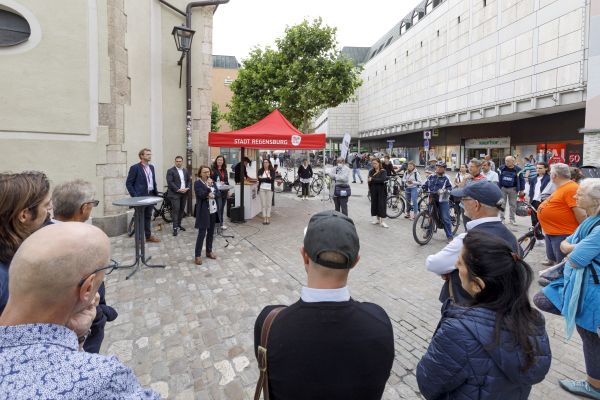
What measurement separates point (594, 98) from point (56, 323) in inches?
740

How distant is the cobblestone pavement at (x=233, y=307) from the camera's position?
315 centimetres

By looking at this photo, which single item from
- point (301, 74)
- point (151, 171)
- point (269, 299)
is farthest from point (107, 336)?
point (301, 74)

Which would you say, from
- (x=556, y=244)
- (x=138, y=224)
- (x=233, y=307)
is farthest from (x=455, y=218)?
(x=138, y=224)

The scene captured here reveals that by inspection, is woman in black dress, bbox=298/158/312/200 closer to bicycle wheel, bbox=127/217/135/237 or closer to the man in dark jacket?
the man in dark jacket

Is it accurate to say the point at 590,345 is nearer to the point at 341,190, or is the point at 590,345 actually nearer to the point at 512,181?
the point at 341,190

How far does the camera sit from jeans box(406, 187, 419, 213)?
10530mm

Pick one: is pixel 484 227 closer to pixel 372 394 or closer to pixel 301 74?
pixel 372 394

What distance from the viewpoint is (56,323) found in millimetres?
1112

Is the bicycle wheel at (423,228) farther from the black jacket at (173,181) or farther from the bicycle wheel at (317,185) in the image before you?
the bicycle wheel at (317,185)

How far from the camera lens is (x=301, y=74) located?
70.9 feet

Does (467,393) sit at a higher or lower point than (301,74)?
lower

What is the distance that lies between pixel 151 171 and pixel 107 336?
4.70 metres

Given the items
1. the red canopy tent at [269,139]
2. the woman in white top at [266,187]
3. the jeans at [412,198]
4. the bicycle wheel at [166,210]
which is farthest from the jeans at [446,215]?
the bicycle wheel at [166,210]

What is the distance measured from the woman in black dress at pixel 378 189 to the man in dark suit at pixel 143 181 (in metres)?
5.50
